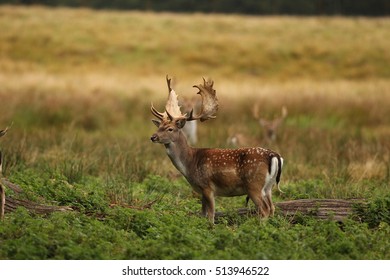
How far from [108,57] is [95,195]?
28862 mm

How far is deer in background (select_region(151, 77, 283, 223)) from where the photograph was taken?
32.3 ft

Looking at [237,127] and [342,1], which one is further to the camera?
[342,1]

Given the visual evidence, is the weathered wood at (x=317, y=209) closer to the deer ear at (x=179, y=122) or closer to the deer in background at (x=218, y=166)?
the deer in background at (x=218, y=166)

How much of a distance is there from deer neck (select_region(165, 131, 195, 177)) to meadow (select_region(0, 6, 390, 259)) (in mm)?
567

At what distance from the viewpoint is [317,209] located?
33.7 feet

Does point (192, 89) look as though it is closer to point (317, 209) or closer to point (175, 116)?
point (175, 116)

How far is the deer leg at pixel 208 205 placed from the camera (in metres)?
10.1

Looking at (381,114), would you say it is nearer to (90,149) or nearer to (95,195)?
(90,149)

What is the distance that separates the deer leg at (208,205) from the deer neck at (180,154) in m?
0.46

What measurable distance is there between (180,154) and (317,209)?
173 centimetres

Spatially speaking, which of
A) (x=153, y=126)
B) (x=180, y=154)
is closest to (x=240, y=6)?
(x=153, y=126)

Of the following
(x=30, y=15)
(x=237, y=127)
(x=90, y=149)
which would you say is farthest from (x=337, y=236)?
(x=30, y=15)

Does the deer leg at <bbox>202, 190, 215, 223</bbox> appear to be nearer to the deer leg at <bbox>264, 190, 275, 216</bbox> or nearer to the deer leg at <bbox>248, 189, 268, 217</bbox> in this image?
the deer leg at <bbox>248, 189, 268, 217</bbox>

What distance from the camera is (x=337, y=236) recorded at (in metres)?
9.24
